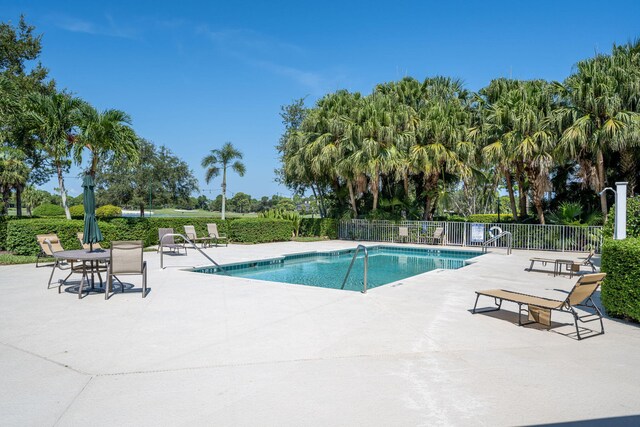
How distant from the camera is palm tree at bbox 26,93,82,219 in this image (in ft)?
48.0

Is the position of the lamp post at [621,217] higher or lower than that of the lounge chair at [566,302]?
higher

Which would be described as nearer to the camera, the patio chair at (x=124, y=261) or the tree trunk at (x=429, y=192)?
the patio chair at (x=124, y=261)

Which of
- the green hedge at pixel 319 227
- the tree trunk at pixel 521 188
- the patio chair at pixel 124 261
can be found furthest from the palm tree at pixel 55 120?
the tree trunk at pixel 521 188

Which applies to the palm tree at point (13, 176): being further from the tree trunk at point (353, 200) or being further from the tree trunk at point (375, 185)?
the tree trunk at point (375, 185)

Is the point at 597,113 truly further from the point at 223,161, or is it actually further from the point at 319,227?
the point at 223,161

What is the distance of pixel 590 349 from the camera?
15.9 ft

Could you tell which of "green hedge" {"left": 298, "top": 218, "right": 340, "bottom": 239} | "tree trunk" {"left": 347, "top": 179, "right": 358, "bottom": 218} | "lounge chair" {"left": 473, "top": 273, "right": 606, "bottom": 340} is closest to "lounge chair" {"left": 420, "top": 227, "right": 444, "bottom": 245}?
"tree trunk" {"left": 347, "top": 179, "right": 358, "bottom": 218}

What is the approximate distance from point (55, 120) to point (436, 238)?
1689 centimetres

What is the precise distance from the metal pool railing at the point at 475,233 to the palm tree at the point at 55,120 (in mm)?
14242

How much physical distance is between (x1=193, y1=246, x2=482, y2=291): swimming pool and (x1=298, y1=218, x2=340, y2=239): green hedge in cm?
481

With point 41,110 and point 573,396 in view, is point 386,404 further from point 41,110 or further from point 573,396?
point 41,110

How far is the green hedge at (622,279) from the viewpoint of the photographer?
5.75 metres

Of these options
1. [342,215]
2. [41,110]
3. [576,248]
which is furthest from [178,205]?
[576,248]

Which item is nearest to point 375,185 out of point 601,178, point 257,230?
point 257,230
